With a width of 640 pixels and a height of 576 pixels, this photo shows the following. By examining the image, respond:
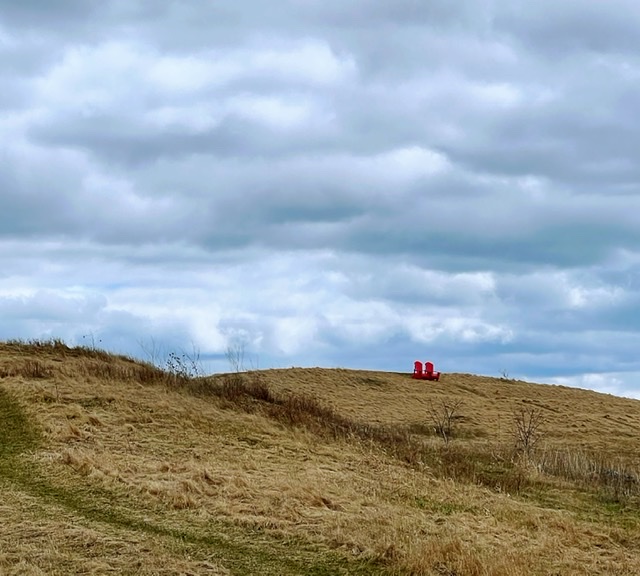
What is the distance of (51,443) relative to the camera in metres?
14.7

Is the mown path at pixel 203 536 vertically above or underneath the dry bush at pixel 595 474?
underneath

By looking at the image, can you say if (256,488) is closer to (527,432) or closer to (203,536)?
(203,536)

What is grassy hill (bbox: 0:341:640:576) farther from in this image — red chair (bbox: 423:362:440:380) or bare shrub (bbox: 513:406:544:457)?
red chair (bbox: 423:362:440:380)

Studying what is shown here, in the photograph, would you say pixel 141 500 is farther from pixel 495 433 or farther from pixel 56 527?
pixel 495 433

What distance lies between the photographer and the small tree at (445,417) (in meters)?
25.2

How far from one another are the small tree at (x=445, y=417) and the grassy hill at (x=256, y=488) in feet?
1.86

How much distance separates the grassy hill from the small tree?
0.57 metres

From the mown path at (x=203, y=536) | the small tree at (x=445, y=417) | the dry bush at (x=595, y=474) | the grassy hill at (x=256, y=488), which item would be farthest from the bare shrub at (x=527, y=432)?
the mown path at (x=203, y=536)

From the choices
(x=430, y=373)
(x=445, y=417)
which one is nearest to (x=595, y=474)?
(x=445, y=417)

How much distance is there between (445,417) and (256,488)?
14.1m

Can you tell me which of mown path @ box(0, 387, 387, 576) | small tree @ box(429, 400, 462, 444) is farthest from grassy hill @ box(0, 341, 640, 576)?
small tree @ box(429, 400, 462, 444)

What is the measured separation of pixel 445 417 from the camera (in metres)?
25.5

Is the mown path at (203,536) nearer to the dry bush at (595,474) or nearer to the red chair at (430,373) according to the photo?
the dry bush at (595,474)

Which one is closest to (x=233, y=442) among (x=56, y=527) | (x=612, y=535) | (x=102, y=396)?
(x=102, y=396)
